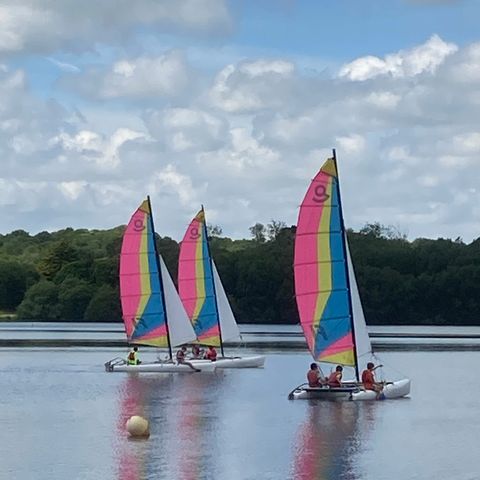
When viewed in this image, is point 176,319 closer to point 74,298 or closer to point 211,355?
point 211,355

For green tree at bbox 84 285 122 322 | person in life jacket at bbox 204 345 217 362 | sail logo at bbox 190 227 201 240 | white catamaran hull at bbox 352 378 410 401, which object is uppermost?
green tree at bbox 84 285 122 322

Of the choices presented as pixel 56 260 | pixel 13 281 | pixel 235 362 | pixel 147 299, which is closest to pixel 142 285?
pixel 147 299

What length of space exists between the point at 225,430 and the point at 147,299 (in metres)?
23.5

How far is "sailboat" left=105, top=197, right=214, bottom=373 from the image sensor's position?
200 feet

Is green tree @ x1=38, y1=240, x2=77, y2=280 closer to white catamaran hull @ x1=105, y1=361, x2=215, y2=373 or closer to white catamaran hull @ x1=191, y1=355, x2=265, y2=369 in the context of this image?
white catamaran hull @ x1=191, y1=355, x2=265, y2=369

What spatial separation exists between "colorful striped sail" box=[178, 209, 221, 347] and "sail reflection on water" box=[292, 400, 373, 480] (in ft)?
65.2

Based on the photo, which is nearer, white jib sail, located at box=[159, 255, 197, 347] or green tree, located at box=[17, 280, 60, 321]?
white jib sail, located at box=[159, 255, 197, 347]

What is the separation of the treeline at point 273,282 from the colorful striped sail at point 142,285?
7191cm

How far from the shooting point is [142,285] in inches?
2419

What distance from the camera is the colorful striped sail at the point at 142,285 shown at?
200ft

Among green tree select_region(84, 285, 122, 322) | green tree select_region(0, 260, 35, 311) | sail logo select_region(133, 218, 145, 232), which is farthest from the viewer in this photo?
green tree select_region(0, 260, 35, 311)

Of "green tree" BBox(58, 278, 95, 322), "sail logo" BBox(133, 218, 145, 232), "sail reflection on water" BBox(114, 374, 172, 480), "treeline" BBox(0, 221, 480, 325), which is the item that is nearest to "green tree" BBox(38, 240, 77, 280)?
"treeline" BBox(0, 221, 480, 325)

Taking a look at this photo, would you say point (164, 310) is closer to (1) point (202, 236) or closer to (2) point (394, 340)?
(1) point (202, 236)

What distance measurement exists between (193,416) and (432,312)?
306ft
